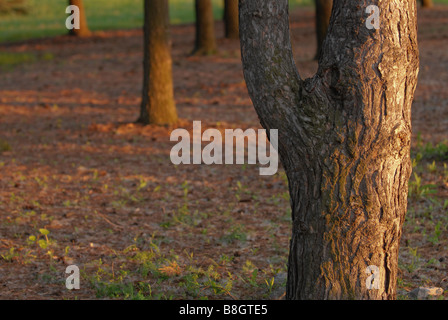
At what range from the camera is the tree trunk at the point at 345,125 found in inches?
163

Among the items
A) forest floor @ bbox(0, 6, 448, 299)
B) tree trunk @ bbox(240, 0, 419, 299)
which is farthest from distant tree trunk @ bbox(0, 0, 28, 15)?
tree trunk @ bbox(240, 0, 419, 299)

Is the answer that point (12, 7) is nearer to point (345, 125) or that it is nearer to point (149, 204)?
point (149, 204)

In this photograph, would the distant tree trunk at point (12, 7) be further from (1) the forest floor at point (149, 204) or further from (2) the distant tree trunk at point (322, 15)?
(2) the distant tree trunk at point (322, 15)

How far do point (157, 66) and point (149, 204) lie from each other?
165 inches

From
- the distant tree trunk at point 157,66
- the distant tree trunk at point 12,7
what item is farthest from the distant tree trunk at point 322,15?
the distant tree trunk at point 12,7

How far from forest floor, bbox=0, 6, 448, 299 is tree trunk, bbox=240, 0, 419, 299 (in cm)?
52

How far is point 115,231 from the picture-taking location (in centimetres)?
693

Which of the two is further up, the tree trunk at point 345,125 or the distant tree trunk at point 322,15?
the distant tree trunk at point 322,15

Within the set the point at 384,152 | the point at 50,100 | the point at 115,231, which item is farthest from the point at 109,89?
the point at 384,152

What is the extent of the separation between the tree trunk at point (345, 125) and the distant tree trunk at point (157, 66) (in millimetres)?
7111

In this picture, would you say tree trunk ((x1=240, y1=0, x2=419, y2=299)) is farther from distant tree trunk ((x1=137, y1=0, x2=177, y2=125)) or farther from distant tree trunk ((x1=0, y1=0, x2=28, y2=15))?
distant tree trunk ((x1=0, y1=0, x2=28, y2=15))

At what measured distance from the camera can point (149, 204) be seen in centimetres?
782

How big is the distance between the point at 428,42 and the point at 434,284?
15.0m

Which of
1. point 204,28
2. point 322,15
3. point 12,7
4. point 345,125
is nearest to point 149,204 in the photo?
point 345,125
